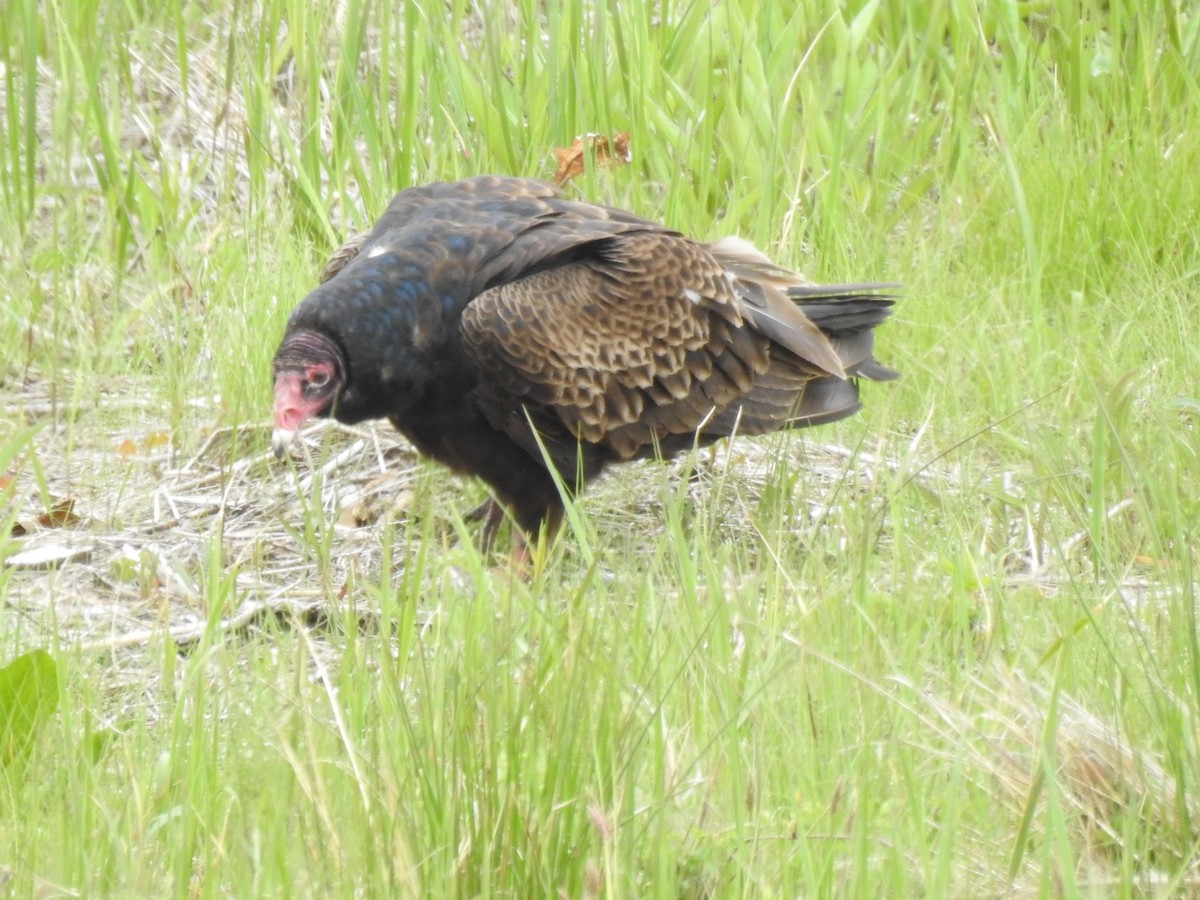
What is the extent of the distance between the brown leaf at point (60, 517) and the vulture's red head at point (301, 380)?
0.65 meters

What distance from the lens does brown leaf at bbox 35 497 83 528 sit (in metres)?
3.78

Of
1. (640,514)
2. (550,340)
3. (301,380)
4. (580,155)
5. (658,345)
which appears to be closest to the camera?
(301,380)

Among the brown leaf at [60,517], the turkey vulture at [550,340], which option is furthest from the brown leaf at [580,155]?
the brown leaf at [60,517]

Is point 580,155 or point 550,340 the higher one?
point 580,155

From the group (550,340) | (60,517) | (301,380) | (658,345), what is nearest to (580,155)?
(658,345)

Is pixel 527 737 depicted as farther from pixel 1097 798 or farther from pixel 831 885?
pixel 1097 798

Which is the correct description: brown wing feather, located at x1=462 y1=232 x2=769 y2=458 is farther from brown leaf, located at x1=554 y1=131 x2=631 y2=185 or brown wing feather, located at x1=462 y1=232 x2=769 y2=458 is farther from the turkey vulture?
brown leaf, located at x1=554 y1=131 x2=631 y2=185

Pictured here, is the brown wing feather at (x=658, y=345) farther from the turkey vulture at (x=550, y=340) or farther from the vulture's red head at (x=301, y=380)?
the vulture's red head at (x=301, y=380)

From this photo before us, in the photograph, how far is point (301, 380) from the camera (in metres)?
3.49

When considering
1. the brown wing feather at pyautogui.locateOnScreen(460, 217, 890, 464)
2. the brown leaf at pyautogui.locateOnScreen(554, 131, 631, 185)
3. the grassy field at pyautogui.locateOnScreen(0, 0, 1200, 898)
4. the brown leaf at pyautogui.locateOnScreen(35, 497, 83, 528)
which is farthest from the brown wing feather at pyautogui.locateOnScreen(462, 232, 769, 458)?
the brown leaf at pyautogui.locateOnScreen(35, 497, 83, 528)

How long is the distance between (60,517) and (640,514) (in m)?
1.47

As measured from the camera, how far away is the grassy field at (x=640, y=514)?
1845 mm

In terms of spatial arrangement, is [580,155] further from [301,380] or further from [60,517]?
[60,517]

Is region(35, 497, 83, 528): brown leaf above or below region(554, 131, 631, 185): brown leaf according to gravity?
below
